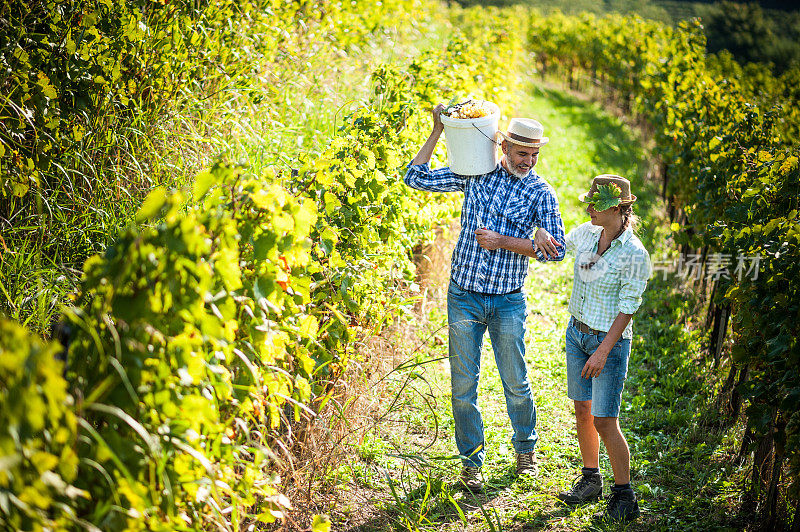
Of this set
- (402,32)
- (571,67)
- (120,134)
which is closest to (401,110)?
(120,134)

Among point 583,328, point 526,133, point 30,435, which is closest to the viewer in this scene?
point 30,435

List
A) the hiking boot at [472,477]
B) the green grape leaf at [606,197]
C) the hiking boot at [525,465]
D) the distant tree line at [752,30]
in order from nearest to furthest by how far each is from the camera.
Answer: the green grape leaf at [606,197]
the hiking boot at [472,477]
the hiking boot at [525,465]
the distant tree line at [752,30]

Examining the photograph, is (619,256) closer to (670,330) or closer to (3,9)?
(670,330)

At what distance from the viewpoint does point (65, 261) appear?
366 cm

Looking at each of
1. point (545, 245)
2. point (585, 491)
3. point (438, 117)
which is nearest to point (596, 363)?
point (545, 245)

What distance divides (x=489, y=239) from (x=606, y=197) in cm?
62

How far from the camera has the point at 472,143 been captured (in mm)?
3527

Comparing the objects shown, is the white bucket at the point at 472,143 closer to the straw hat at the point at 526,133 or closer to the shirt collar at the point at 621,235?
the straw hat at the point at 526,133

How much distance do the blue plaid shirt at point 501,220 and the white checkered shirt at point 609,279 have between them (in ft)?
0.71

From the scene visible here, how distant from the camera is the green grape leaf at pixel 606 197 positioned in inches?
131

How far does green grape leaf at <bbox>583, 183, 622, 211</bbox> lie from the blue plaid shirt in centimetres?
25

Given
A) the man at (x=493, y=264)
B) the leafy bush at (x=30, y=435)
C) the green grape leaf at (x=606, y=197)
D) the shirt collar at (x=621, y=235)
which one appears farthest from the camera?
the man at (x=493, y=264)

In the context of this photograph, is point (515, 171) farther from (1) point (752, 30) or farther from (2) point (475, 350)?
(1) point (752, 30)

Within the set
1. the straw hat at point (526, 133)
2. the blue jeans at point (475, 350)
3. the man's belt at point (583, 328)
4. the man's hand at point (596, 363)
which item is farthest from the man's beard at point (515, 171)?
the man's hand at point (596, 363)
